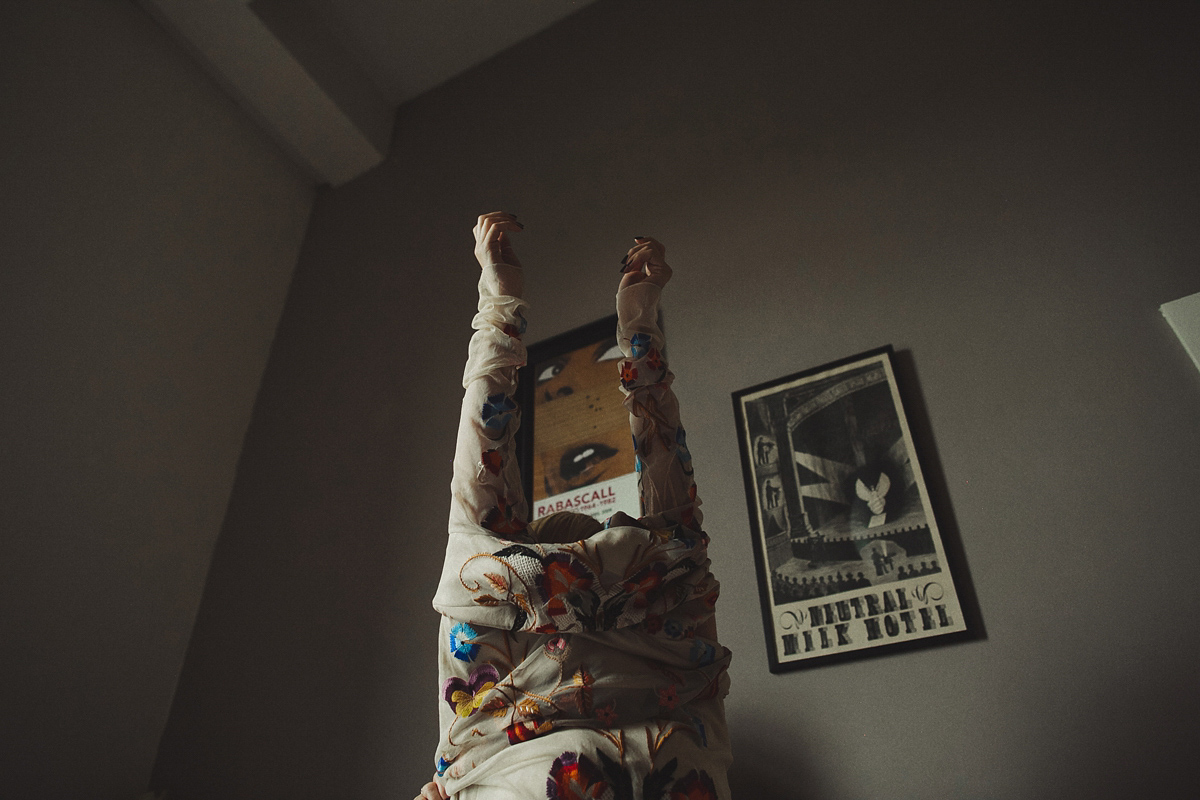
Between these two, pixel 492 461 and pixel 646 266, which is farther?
pixel 646 266

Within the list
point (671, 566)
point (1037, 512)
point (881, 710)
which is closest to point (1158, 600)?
point (1037, 512)

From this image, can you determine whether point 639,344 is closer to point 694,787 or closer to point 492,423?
point 492,423

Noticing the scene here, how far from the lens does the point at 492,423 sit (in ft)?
3.38

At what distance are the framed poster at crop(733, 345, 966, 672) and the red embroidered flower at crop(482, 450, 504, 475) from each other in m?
0.64

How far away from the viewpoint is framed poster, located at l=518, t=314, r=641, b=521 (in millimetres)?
1722

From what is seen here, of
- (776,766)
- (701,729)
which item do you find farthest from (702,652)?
(776,766)

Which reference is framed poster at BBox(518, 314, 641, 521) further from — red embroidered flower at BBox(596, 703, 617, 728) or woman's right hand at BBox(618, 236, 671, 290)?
red embroidered flower at BBox(596, 703, 617, 728)

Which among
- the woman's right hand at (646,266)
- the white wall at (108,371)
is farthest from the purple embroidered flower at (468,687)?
the white wall at (108,371)

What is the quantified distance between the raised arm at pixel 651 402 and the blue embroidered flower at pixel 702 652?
16 centimetres

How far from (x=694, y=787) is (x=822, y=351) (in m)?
0.99

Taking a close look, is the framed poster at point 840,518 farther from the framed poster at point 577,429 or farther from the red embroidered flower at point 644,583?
the red embroidered flower at point 644,583

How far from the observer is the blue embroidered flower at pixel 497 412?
40.6 inches

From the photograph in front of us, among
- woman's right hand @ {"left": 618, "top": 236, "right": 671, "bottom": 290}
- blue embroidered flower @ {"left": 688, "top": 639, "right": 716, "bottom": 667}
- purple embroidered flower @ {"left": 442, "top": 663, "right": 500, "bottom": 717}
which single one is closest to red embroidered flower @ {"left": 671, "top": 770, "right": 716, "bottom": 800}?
blue embroidered flower @ {"left": 688, "top": 639, "right": 716, "bottom": 667}

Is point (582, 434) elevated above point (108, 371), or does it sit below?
below
